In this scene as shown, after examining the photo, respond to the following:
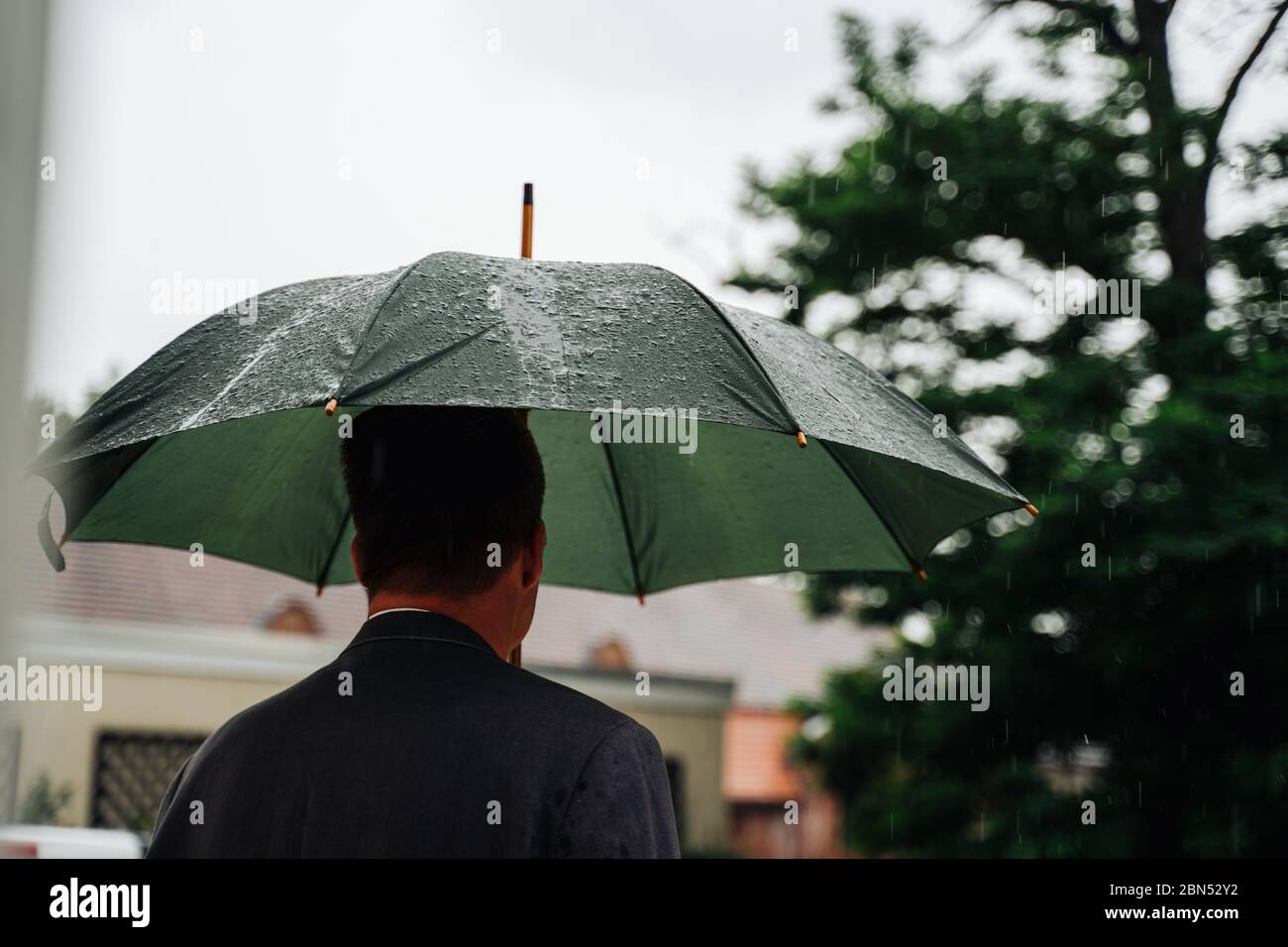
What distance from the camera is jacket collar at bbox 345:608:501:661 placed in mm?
1773

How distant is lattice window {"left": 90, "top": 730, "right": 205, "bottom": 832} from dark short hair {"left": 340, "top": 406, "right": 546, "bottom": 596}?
1550 centimetres

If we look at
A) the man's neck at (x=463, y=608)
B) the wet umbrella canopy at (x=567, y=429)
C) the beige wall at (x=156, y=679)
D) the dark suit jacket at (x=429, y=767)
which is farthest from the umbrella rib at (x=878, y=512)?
the beige wall at (x=156, y=679)

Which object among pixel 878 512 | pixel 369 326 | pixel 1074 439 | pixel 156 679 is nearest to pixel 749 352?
pixel 369 326

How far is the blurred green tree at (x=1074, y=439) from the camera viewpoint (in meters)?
8.05

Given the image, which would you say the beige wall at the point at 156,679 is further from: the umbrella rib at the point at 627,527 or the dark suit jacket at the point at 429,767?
the dark suit jacket at the point at 429,767

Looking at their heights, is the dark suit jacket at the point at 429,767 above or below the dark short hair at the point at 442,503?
below

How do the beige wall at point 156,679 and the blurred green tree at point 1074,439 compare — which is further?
the beige wall at point 156,679

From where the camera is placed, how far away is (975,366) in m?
9.97

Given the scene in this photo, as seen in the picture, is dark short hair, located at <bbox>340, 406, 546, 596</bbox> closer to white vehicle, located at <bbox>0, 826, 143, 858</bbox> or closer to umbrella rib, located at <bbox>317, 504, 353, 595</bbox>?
umbrella rib, located at <bbox>317, 504, 353, 595</bbox>

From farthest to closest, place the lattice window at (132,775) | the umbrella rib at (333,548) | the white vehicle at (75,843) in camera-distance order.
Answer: the lattice window at (132,775) → the white vehicle at (75,843) → the umbrella rib at (333,548)

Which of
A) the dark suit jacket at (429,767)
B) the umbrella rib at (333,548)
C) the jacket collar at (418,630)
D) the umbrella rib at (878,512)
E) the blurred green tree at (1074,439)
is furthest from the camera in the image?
the blurred green tree at (1074,439)

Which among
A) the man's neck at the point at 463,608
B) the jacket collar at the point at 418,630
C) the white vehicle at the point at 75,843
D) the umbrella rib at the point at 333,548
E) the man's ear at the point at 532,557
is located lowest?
the white vehicle at the point at 75,843
